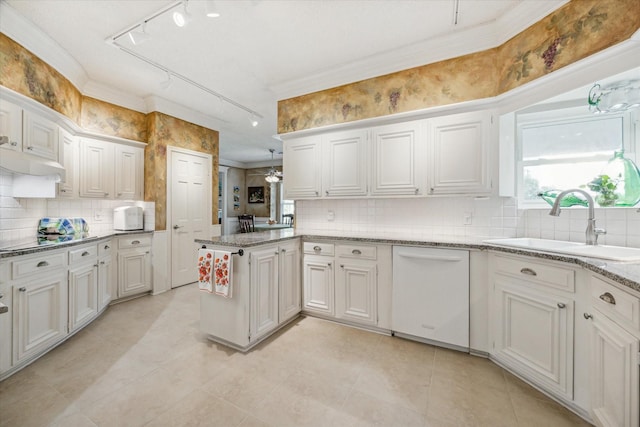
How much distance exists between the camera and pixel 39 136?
237 centimetres

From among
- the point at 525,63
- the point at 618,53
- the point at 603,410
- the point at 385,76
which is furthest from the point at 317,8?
the point at 603,410

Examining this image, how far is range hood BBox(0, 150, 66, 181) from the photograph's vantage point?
1.88 metres

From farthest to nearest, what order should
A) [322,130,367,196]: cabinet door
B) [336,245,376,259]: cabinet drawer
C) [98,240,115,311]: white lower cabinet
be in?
[98,240,115,311]: white lower cabinet
[322,130,367,196]: cabinet door
[336,245,376,259]: cabinet drawer

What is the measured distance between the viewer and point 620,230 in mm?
1802

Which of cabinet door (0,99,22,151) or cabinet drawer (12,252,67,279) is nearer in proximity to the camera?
cabinet drawer (12,252,67,279)

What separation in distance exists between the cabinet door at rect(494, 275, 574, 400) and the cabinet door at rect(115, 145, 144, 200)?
14.5ft

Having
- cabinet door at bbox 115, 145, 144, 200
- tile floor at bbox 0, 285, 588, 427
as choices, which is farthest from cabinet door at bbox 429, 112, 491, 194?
cabinet door at bbox 115, 145, 144, 200

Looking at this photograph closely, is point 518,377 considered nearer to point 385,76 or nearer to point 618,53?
point 618,53

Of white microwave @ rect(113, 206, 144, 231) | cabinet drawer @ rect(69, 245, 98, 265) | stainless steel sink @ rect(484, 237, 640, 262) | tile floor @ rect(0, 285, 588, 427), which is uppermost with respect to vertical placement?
white microwave @ rect(113, 206, 144, 231)

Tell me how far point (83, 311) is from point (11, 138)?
1.66 meters

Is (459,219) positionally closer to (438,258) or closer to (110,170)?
(438,258)

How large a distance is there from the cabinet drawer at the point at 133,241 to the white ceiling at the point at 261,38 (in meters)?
1.84

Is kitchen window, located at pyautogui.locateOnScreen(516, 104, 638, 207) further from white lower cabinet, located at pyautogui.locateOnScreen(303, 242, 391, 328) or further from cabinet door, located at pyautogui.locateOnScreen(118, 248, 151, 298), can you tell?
cabinet door, located at pyautogui.locateOnScreen(118, 248, 151, 298)

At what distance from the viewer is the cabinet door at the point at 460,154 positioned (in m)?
2.29
